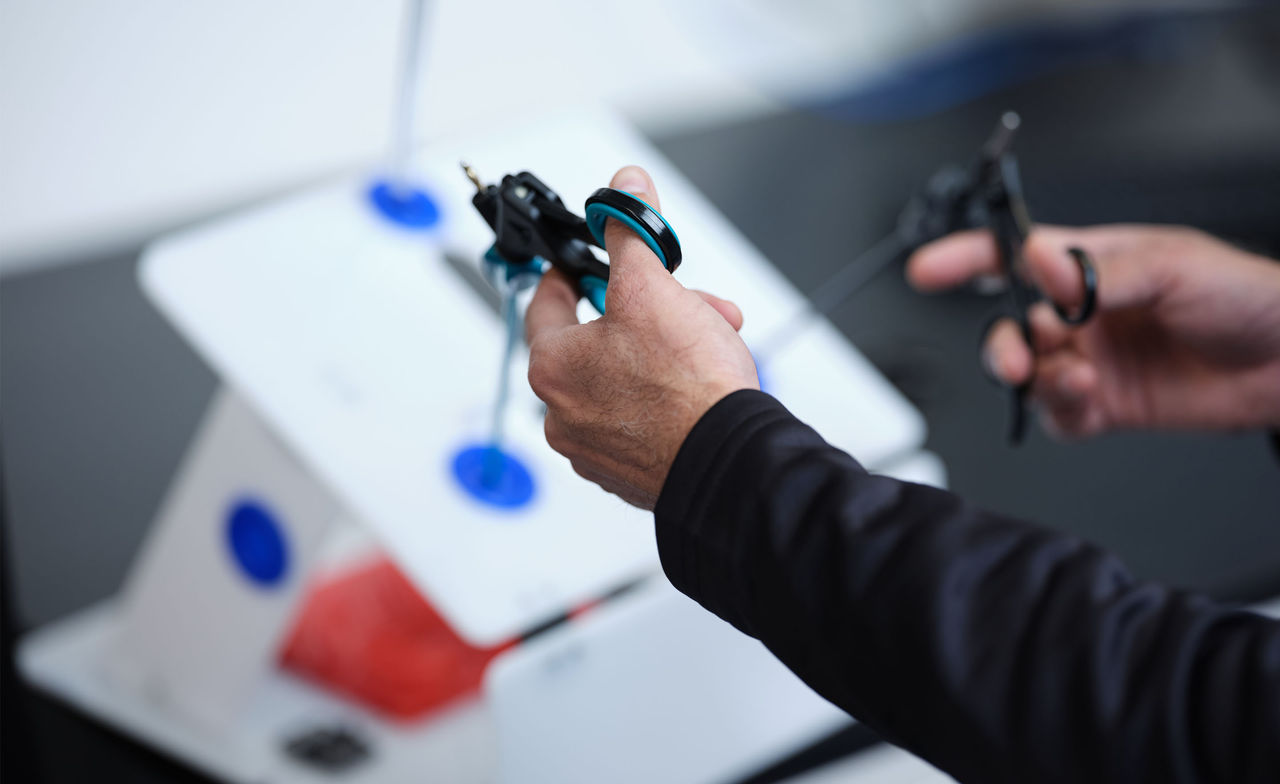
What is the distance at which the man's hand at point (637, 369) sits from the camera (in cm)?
60

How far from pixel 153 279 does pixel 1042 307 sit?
2.43ft

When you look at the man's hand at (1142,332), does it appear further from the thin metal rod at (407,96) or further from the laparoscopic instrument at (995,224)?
the thin metal rod at (407,96)

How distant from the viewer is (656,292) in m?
0.61

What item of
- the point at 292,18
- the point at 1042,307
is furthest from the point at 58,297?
the point at 1042,307

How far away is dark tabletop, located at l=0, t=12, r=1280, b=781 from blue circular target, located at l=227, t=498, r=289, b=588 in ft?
0.89

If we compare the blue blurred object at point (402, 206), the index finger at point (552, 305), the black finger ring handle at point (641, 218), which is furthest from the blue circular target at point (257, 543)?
the black finger ring handle at point (641, 218)

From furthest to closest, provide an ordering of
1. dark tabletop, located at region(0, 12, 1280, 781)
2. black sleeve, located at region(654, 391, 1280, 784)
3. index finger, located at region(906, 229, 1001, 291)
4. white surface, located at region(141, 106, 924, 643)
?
dark tabletop, located at region(0, 12, 1280, 781) → index finger, located at region(906, 229, 1001, 291) → white surface, located at region(141, 106, 924, 643) → black sleeve, located at region(654, 391, 1280, 784)

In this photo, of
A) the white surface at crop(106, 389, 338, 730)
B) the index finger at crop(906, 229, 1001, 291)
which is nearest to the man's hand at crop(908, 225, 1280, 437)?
the index finger at crop(906, 229, 1001, 291)

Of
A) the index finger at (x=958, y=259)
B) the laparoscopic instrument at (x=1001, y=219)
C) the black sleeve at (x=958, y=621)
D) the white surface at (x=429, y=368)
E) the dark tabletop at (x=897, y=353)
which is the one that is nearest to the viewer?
the black sleeve at (x=958, y=621)

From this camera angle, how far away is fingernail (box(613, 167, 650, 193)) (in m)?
0.66

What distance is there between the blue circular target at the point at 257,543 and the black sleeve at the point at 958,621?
20.0 inches

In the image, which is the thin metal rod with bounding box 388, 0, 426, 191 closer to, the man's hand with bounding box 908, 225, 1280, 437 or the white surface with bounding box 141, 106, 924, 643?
the white surface with bounding box 141, 106, 924, 643

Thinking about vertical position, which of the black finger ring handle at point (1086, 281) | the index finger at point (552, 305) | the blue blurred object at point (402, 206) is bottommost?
the black finger ring handle at point (1086, 281)

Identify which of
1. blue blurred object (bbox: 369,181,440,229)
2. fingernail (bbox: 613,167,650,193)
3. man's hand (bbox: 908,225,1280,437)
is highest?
blue blurred object (bbox: 369,181,440,229)
